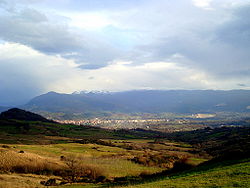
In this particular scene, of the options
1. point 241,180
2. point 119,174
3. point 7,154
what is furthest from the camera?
point 119,174

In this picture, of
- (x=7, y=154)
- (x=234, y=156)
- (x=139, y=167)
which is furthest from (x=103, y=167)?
(x=234, y=156)

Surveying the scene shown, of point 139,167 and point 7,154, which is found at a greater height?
point 7,154

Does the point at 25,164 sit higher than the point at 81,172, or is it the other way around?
the point at 25,164

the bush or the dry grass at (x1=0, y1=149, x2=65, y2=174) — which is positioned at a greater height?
the dry grass at (x1=0, y1=149, x2=65, y2=174)

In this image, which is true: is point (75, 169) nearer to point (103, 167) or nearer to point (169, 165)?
point (103, 167)

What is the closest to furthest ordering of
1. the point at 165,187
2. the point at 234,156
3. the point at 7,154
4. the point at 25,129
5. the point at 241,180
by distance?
1. the point at 241,180
2. the point at 165,187
3. the point at 234,156
4. the point at 7,154
5. the point at 25,129

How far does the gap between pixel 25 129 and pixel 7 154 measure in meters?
95.9

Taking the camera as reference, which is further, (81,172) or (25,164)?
(81,172)

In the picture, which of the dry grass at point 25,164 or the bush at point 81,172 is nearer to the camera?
the dry grass at point 25,164

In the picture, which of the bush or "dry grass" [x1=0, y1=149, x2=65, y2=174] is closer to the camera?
"dry grass" [x1=0, y1=149, x2=65, y2=174]

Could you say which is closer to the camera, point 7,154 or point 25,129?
point 7,154

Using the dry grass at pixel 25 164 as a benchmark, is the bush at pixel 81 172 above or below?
below

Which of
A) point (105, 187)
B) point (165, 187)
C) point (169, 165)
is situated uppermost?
point (165, 187)

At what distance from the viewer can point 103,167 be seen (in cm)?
4094
